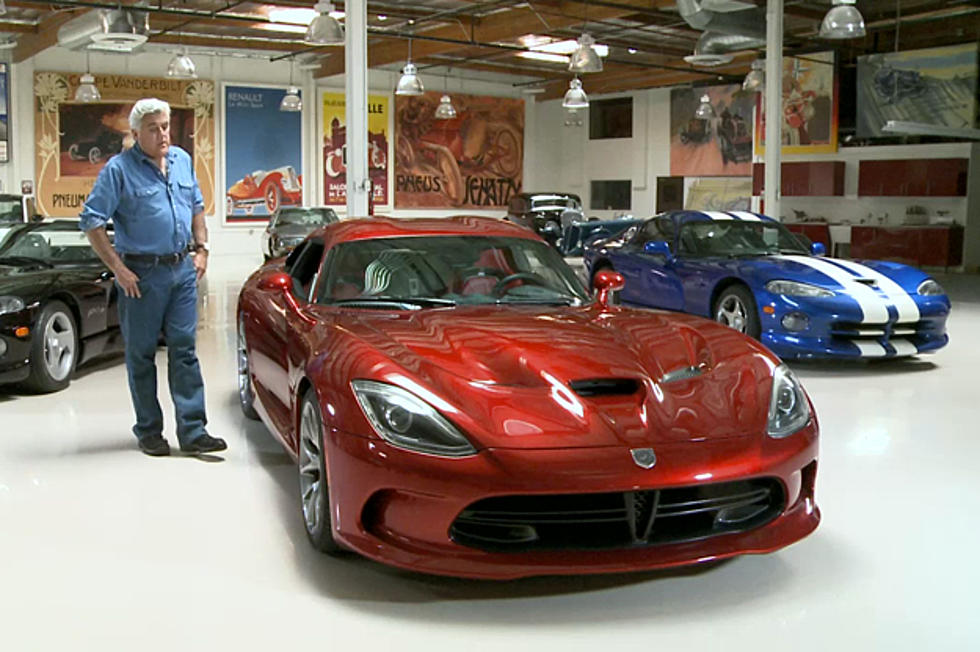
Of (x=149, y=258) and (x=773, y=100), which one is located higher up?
(x=773, y=100)

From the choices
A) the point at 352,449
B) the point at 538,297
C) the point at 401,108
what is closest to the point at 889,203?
the point at 401,108

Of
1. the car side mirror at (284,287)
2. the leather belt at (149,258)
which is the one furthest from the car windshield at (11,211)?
the car side mirror at (284,287)

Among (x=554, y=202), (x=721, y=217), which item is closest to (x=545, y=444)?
(x=721, y=217)

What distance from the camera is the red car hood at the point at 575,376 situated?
2.75 meters

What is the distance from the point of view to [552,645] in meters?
2.55

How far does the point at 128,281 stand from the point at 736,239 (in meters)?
5.26

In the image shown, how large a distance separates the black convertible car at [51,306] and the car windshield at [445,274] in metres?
2.68

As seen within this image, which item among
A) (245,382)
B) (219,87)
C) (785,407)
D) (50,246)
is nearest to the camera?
(785,407)

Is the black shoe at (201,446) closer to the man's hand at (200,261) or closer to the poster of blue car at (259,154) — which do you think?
the man's hand at (200,261)

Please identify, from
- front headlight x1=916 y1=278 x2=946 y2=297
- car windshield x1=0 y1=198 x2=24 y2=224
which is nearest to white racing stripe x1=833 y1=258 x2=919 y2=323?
front headlight x1=916 y1=278 x2=946 y2=297

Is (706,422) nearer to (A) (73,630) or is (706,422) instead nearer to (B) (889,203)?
(A) (73,630)

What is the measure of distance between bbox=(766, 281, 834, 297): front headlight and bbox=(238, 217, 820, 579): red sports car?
358 centimetres

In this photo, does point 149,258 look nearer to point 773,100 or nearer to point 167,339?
point 167,339

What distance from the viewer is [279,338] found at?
3941mm
